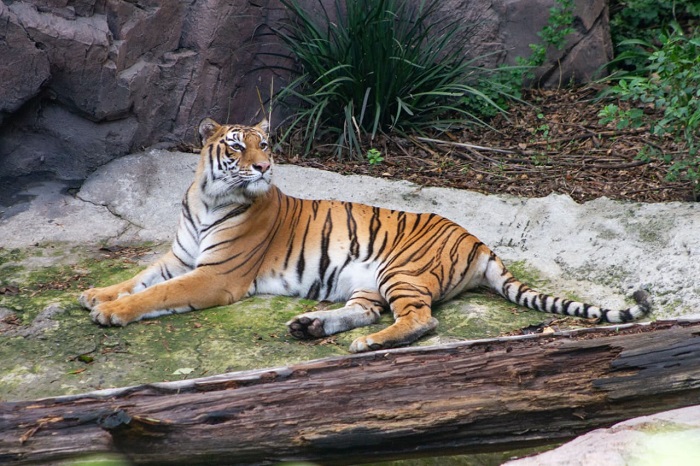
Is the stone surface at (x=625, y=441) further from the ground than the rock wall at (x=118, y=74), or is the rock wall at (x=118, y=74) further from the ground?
the rock wall at (x=118, y=74)

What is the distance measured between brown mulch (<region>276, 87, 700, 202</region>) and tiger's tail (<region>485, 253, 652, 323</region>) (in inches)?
62.8

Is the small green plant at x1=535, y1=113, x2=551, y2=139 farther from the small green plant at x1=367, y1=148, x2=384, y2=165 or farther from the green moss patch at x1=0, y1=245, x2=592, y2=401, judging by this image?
the green moss patch at x1=0, y1=245, x2=592, y2=401

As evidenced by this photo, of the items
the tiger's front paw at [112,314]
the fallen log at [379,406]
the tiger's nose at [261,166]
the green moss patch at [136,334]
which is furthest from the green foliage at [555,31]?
the fallen log at [379,406]

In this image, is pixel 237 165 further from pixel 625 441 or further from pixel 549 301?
pixel 625 441

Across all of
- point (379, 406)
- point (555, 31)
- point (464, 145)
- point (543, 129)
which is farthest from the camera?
point (555, 31)

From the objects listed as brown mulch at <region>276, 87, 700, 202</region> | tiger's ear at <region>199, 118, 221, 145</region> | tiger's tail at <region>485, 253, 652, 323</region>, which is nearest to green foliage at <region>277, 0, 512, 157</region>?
brown mulch at <region>276, 87, 700, 202</region>

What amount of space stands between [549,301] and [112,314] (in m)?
2.44

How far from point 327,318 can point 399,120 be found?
11.5 ft

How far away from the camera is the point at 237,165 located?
209 inches

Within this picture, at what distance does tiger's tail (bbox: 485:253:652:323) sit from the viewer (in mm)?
A: 4723

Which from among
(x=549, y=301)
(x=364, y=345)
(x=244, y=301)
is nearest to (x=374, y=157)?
(x=244, y=301)

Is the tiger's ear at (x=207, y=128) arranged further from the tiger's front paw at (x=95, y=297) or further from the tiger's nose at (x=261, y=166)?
the tiger's front paw at (x=95, y=297)

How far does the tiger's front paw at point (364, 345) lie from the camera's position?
14.7 feet

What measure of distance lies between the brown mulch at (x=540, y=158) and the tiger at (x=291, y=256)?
62.0 inches
